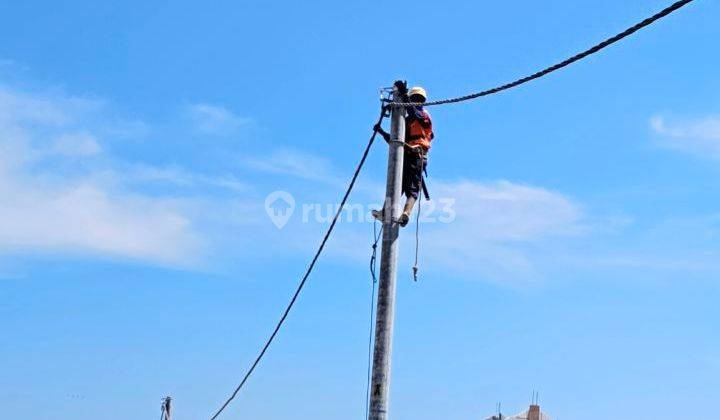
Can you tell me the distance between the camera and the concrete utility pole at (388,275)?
30.9 feet

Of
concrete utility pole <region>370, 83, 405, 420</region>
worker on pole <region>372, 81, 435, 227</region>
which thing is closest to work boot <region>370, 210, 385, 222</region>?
concrete utility pole <region>370, 83, 405, 420</region>

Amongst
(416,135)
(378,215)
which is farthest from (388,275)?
(416,135)

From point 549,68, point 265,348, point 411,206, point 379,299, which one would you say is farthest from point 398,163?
point 265,348

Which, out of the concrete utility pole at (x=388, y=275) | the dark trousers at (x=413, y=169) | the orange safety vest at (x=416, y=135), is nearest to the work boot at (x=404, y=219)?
the concrete utility pole at (x=388, y=275)

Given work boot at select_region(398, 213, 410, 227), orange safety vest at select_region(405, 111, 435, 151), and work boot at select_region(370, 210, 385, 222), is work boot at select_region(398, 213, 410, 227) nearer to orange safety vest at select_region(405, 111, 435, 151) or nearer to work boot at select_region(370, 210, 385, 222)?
work boot at select_region(370, 210, 385, 222)

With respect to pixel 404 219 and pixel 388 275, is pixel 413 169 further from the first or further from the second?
pixel 388 275

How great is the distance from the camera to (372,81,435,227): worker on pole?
1060 centimetres

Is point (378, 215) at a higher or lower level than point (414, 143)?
lower

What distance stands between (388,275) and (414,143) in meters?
1.84

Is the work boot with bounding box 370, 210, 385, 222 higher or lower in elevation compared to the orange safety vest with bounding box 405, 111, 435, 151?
lower

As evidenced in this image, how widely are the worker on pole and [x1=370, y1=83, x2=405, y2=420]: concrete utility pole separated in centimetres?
27

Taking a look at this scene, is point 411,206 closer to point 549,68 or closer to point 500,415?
point 549,68

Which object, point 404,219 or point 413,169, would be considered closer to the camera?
point 404,219

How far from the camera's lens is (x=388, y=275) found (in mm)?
9789
